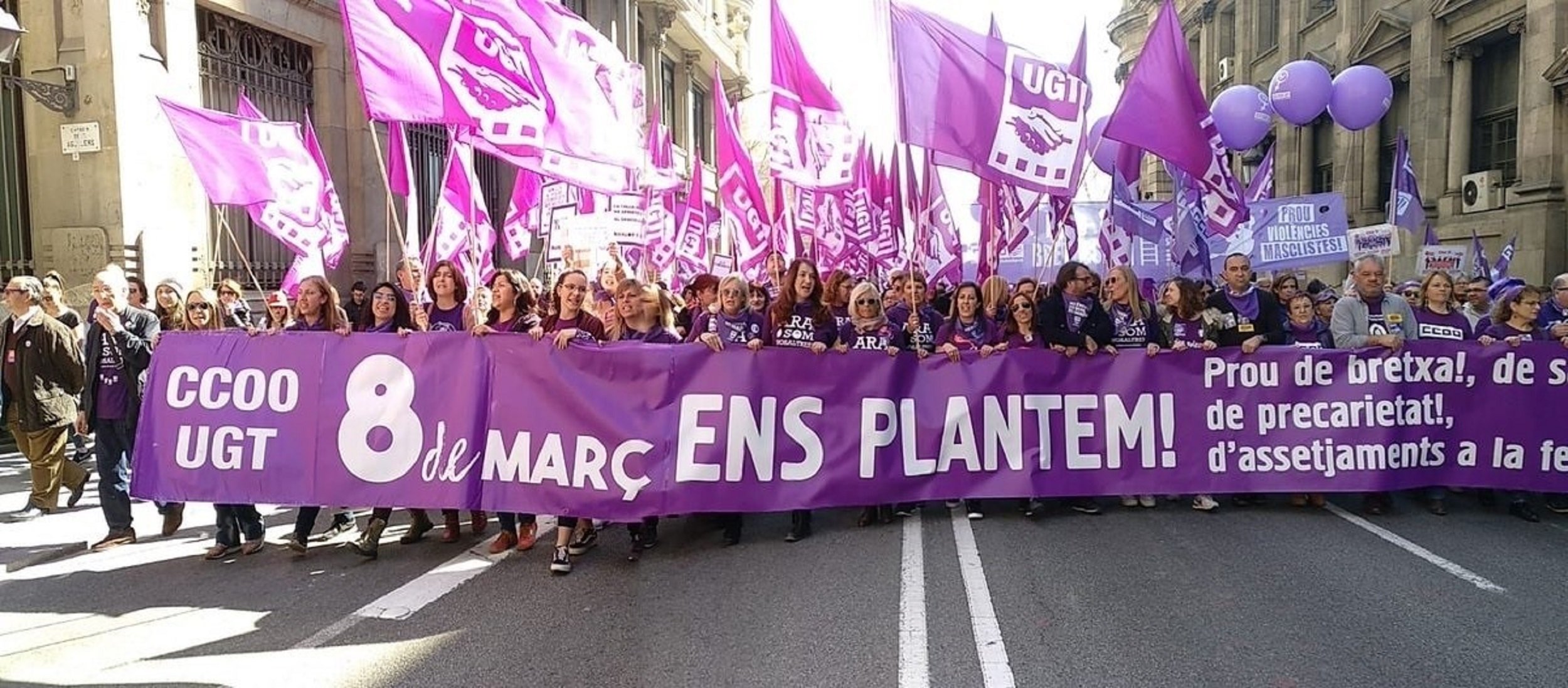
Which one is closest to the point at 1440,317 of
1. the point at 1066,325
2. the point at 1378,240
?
the point at 1066,325

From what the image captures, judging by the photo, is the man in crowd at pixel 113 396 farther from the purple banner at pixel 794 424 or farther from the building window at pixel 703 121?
the building window at pixel 703 121

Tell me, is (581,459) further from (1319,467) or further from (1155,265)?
(1155,265)

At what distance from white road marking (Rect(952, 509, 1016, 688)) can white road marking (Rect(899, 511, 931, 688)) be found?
222mm

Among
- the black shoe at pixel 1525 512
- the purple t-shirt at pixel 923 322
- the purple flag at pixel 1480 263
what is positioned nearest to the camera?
the black shoe at pixel 1525 512

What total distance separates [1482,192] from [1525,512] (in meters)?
15.2

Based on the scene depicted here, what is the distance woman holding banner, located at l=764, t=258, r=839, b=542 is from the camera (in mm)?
6918

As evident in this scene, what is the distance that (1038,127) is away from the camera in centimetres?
760

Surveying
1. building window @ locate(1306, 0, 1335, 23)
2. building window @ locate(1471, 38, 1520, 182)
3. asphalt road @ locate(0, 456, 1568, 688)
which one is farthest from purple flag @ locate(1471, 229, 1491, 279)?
building window @ locate(1306, 0, 1335, 23)

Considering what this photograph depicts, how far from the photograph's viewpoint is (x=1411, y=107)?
2181 centimetres

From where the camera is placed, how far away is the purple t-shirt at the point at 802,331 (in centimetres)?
690

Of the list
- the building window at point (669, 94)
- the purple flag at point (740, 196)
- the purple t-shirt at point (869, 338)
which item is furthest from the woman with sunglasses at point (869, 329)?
the building window at point (669, 94)

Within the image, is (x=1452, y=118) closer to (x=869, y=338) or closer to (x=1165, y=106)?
(x=1165, y=106)

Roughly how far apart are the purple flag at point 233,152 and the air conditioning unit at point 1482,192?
65.3ft

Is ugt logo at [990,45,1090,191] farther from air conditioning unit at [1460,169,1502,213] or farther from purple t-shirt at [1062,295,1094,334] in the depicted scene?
air conditioning unit at [1460,169,1502,213]
